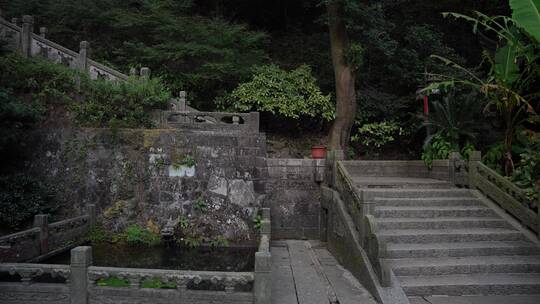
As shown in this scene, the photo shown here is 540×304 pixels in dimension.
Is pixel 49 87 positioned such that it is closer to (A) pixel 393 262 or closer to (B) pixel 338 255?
(B) pixel 338 255

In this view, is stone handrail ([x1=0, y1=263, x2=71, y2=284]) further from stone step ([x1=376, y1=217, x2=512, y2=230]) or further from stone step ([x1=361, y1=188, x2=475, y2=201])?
stone step ([x1=361, y1=188, x2=475, y2=201])

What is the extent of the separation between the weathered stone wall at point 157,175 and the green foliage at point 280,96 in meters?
2.73

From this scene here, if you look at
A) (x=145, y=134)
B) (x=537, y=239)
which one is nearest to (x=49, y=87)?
(x=145, y=134)

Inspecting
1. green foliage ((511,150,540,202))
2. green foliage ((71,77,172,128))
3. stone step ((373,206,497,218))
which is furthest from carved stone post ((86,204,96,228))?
green foliage ((511,150,540,202))

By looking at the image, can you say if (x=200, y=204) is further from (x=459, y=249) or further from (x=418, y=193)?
(x=459, y=249)

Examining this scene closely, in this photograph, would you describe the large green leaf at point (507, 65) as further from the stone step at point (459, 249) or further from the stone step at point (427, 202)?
the stone step at point (459, 249)

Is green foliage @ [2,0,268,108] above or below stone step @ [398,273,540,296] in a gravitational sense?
above

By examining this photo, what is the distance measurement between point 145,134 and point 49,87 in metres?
3.12

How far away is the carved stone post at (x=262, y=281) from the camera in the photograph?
17.3 feet

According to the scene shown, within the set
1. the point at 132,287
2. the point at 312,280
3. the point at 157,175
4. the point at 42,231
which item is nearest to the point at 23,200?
the point at 42,231

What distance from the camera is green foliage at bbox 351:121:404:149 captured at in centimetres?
1352

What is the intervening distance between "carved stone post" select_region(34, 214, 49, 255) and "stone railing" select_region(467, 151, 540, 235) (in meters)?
9.17

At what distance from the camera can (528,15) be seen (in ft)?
21.5

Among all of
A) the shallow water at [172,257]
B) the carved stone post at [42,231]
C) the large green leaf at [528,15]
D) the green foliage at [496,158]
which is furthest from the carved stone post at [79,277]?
the green foliage at [496,158]
